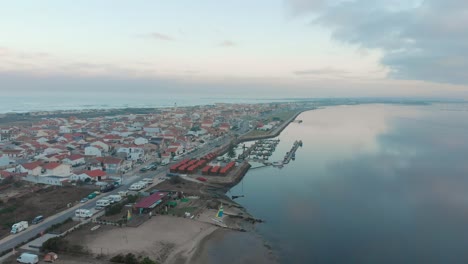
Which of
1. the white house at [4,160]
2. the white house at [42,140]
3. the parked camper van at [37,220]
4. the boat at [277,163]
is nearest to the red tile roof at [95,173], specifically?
the parked camper van at [37,220]

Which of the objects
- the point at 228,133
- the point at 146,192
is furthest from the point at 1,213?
the point at 228,133

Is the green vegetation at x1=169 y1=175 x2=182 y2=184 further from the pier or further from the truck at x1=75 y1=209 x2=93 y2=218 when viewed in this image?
the pier

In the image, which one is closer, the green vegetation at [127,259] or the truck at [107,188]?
the green vegetation at [127,259]

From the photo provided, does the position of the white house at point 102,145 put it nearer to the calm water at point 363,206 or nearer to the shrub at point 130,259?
the calm water at point 363,206

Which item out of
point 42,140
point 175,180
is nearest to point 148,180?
point 175,180

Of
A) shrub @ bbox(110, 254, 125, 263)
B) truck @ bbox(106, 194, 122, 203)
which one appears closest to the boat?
truck @ bbox(106, 194, 122, 203)

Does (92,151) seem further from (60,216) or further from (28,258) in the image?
(28,258)

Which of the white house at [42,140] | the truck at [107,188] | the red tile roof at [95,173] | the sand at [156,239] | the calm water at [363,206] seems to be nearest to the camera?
the sand at [156,239]
